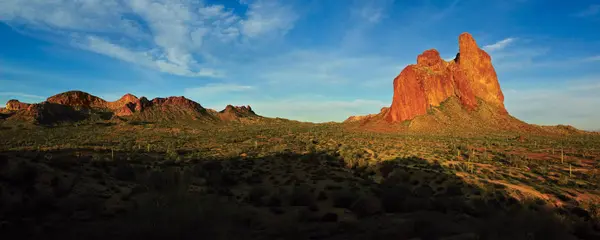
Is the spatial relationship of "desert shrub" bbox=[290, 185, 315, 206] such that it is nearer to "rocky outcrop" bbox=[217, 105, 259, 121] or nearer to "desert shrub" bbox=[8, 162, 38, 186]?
"desert shrub" bbox=[8, 162, 38, 186]

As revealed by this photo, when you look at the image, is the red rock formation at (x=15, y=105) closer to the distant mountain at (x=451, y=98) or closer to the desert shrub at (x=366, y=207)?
the distant mountain at (x=451, y=98)

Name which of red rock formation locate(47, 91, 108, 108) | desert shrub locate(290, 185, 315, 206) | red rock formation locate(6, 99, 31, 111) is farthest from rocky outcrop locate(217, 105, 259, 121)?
desert shrub locate(290, 185, 315, 206)

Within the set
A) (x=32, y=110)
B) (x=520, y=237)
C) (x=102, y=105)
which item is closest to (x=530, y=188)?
(x=520, y=237)

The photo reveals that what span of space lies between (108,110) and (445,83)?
5857 inches

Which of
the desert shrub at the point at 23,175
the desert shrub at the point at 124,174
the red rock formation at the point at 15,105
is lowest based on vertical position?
the desert shrub at the point at 124,174

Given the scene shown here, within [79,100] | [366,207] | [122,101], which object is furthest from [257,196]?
[79,100]

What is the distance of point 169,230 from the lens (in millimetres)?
8320

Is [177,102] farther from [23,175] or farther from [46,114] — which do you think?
[23,175]

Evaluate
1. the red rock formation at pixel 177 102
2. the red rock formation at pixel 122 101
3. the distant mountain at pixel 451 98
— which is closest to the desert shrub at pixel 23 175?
the distant mountain at pixel 451 98

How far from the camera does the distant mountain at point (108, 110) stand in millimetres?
113812

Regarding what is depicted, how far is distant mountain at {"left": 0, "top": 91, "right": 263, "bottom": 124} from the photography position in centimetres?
11381

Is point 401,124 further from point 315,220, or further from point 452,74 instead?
point 315,220

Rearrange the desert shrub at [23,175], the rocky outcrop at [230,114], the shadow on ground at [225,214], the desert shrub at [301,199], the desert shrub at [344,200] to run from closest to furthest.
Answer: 1. the shadow on ground at [225,214]
2. the desert shrub at [23,175]
3. the desert shrub at [344,200]
4. the desert shrub at [301,199]
5. the rocky outcrop at [230,114]

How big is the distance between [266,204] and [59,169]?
10533 mm
